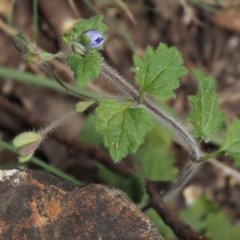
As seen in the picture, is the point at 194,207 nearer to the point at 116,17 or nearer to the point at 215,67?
the point at 215,67

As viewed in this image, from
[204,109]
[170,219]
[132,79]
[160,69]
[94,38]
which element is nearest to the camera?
[94,38]

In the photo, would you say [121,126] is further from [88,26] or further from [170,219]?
[170,219]

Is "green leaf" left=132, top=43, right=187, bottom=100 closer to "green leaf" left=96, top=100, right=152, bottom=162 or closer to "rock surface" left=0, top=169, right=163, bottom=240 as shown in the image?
"green leaf" left=96, top=100, right=152, bottom=162

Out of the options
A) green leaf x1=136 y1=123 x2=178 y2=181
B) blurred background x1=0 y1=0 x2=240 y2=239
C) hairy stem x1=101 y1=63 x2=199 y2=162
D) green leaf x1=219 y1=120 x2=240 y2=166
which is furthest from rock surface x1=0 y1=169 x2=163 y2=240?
green leaf x1=136 y1=123 x2=178 y2=181

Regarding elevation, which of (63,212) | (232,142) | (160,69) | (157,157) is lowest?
(157,157)

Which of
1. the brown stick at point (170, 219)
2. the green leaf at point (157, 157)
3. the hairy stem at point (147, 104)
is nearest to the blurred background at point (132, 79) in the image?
the green leaf at point (157, 157)

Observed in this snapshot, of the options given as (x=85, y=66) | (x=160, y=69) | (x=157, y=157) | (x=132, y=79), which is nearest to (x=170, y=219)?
(x=157, y=157)
